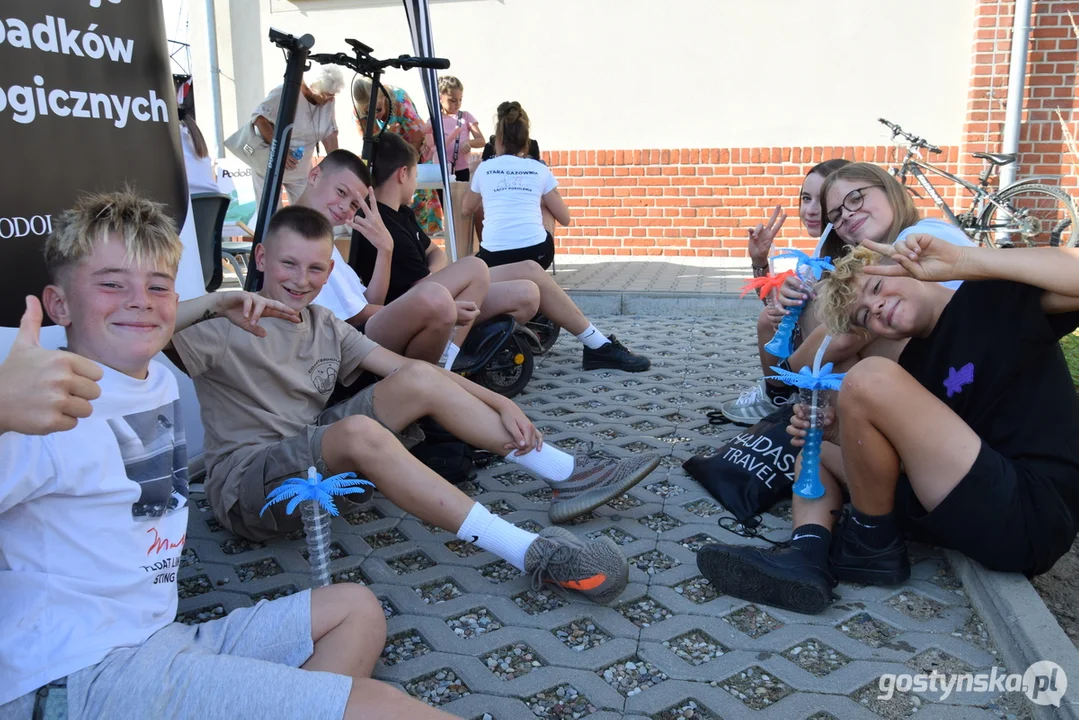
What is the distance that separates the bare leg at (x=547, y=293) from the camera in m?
5.06

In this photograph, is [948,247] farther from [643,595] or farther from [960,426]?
[643,595]

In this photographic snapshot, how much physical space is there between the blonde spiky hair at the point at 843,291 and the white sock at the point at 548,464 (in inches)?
41.4

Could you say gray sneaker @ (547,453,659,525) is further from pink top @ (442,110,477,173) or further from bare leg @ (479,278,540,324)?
pink top @ (442,110,477,173)

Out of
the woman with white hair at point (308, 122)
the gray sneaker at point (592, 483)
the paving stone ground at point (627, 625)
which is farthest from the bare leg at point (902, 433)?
the woman with white hair at point (308, 122)

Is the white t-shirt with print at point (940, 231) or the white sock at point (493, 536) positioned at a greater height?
the white t-shirt with print at point (940, 231)

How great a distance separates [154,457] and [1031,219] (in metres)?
8.79

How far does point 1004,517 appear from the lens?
236cm

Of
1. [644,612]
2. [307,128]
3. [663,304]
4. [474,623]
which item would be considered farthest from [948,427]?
[663,304]

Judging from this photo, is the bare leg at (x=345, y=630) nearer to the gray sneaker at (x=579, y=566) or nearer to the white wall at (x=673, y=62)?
the gray sneaker at (x=579, y=566)

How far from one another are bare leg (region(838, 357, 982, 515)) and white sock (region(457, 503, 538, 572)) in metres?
1.01

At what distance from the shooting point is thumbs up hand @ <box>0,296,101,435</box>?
52.7 inches

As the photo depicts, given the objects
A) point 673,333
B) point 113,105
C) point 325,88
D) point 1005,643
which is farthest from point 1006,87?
point 113,105

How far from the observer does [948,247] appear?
2.24 metres

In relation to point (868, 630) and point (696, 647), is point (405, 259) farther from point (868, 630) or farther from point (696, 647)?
point (868, 630)
